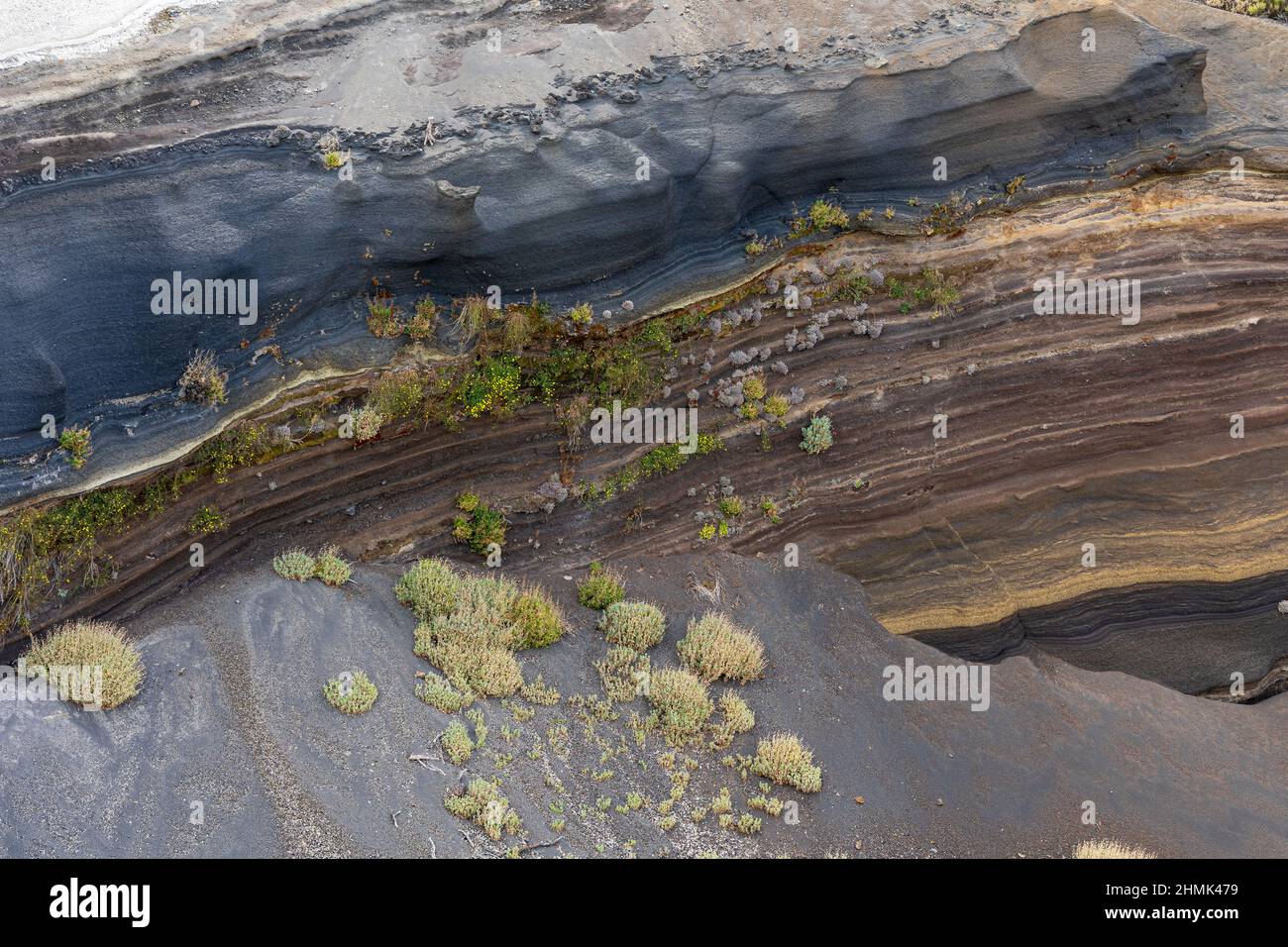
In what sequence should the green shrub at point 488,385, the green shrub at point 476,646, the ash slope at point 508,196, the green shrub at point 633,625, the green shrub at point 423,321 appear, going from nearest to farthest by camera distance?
the ash slope at point 508,196
the green shrub at point 476,646
the green shrub at point 423,321
the green shrub at point 633,625
the green shrub at point 488,385

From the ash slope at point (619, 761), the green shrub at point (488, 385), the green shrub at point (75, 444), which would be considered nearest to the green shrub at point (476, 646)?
the ash slope at point (619, 761)

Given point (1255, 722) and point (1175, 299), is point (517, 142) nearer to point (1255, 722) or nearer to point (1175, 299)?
point (1175, 299)

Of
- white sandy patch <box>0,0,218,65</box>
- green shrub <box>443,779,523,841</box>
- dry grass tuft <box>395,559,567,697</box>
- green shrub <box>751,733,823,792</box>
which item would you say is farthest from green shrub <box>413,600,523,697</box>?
white sandy patch <box>0,0,218,65</box>

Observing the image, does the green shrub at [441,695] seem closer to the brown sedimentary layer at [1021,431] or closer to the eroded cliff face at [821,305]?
the eroded cliff face at [821,305]

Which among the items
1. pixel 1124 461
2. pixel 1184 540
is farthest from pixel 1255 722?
pixel 1124 461

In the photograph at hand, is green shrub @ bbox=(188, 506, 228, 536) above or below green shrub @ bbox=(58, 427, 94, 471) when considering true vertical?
below

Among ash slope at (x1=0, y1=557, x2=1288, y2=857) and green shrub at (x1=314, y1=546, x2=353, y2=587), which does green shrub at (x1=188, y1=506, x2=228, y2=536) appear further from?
green shrub at (x1=314, y1=546, x2=353, y2=587)

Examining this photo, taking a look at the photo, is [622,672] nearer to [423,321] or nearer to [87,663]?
[423,321]
